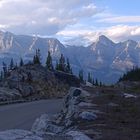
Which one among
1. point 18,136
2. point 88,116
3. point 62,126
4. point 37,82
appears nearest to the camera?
point 18,136

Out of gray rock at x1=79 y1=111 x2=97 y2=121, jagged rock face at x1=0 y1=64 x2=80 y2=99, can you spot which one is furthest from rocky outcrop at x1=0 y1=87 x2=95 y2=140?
jagged rock face at x1=0 y1=64 x2=80 y2=99

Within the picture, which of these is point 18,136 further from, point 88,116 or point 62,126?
point 88,116

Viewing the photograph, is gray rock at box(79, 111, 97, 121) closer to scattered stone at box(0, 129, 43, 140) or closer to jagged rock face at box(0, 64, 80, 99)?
scattered stone at box(0, 129, 43, 140)

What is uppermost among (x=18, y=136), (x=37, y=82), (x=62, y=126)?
(x=18, y=136)

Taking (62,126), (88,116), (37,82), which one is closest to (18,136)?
(62,126)

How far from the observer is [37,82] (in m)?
77.2

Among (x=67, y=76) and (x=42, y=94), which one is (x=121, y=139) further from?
(x=67, y=76)

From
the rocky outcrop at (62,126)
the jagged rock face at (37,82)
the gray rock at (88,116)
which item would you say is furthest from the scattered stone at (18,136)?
the jagged rock face at (37,82)

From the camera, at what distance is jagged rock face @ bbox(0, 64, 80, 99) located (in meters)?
71.1

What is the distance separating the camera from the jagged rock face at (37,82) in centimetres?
7112

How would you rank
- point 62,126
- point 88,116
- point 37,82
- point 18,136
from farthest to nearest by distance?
point 37,82 < point 88,116 < point 62,126 < point 18,136

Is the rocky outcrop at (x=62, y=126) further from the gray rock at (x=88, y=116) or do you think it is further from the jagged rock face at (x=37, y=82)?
the jagged rock face at (x=37, y=82)

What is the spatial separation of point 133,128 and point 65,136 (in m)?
6.26

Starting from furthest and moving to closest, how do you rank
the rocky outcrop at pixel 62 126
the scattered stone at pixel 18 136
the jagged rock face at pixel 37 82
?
1. the jagged rock face at pixel 37 82
2. the rocky outcrop at pixel 62 126
3. the scattered stone at pixel 18 136
